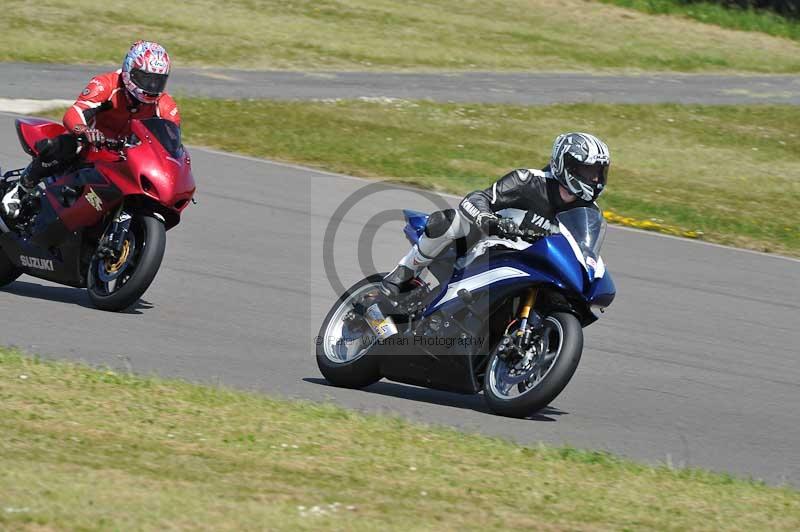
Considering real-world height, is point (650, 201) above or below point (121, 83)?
below

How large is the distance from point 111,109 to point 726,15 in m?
34.5

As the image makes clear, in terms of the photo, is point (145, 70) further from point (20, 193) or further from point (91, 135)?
point (20, 193)

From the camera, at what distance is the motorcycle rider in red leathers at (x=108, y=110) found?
957cm

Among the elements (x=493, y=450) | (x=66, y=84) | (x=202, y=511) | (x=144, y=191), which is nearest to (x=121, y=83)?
(x=144, y=191)

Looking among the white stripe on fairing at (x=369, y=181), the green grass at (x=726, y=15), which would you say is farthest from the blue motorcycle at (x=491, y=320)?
the green grass at (x=726, y=15)

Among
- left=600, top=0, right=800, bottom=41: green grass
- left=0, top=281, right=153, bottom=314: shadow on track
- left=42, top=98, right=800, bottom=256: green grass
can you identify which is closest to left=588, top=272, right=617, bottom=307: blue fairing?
left=0, top=281, right=153, bottom=314: shadow on track

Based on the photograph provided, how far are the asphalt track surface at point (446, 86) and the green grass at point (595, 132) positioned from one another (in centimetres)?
113

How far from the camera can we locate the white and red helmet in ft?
31.3

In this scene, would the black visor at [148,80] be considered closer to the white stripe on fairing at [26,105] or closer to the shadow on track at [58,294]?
the shadow on track at [58,294]

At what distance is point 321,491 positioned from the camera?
568 centimetres

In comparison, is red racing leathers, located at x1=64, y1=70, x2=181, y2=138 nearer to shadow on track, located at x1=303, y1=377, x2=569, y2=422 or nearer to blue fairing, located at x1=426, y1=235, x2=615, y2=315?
shadow on track, located at x1=303, y1=377, x2=569, y2=422

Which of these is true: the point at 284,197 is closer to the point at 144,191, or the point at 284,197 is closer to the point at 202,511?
the point at 144,191

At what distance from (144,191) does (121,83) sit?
Result: 3.21 ft

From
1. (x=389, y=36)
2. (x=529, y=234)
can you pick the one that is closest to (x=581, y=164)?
(x=529, y=234)
